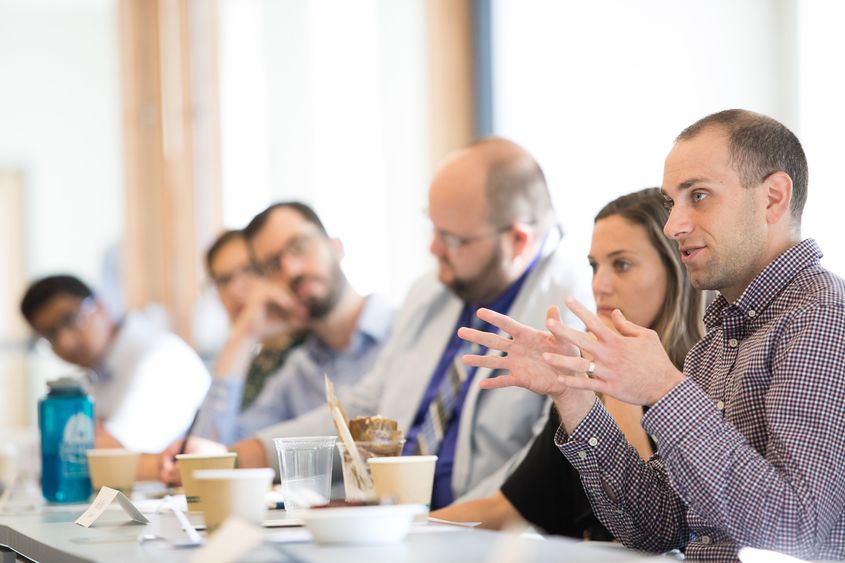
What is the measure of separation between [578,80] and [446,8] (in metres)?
0.73

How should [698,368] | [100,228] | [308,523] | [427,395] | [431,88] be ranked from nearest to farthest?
[308,523] → [698,368] → [427,395] → [431,88] → [100,228]

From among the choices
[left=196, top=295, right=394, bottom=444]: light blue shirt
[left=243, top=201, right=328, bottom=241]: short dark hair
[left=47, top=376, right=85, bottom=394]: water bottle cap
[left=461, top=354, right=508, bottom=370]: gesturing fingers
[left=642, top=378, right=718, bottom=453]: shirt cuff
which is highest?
[left=243, top=201, right=328, bottom=241]: short dark hair

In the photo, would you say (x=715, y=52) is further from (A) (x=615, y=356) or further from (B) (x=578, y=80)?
(A) (x=615, y=356)

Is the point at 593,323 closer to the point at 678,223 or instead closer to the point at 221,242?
the point at 678,223

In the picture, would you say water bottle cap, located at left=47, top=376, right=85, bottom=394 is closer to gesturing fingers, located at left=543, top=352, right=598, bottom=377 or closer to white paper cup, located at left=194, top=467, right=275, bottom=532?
white paper cup, located at left=194, top=467, right=275, bottom=532

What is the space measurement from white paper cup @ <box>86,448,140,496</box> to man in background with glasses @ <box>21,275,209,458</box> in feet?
4.14

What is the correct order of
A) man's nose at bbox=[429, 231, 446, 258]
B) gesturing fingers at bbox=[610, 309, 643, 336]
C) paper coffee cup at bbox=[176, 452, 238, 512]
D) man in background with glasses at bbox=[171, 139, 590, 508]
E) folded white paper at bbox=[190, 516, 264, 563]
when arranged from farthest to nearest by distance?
man's nose at bbox=[429, 231, 446, 258] < man in background with glasses at bbox=[171, 139, 590, 508] < paper coffee cup at bbox=[176, 452, 238, 512] < gesturing fingers at bbox=[610, 309, 643, 336] < folded white paper at bbox=[190, 516, 264, 563]

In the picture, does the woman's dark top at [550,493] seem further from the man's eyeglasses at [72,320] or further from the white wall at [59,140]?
the white wall at [59,140]

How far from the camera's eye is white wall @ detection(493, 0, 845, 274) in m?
2.65

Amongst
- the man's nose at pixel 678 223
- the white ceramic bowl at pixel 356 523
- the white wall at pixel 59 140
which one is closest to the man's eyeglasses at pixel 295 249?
the man's nose at pixel 678 223

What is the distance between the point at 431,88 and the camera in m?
4.16

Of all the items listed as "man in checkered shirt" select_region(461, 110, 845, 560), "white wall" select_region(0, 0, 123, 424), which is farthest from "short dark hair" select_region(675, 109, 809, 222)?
"white wall" select_region(0, 0, 123, 424)

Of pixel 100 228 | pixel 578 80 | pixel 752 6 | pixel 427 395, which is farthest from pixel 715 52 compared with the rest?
pixel 100 228

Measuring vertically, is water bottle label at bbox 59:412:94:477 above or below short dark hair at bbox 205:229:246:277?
below
